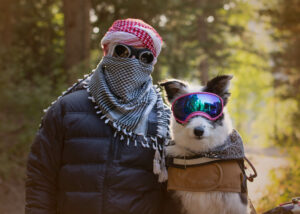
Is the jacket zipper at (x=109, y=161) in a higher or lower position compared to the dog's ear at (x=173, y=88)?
lower

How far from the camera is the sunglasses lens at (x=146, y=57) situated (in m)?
3.27

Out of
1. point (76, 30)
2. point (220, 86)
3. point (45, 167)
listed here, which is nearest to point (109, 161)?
point (45, 167)

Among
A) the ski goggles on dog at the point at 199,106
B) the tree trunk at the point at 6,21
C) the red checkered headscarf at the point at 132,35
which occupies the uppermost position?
the tree trunk at the point at 6,21

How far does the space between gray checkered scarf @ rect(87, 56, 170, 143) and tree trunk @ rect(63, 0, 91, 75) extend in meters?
6.56

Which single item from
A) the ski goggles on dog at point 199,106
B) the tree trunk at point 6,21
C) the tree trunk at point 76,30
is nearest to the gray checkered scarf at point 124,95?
the ski goggles on dog at point 199,106

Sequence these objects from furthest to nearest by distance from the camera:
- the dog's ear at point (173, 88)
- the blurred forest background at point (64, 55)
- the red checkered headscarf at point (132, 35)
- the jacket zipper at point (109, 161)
A: the blurred forest background at point (64, 55) < the dog's ear at point (173, 88) < the red checkered headscarf at point (132, 35) < the jacket zipper at point (109, 161)

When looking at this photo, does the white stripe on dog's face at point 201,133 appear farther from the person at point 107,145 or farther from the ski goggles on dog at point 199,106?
the person at point 107,145

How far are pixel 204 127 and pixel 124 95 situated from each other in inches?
29.2

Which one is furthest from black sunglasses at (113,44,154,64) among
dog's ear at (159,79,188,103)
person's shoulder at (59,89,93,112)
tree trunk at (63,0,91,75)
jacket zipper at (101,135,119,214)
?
tree trunk at (63,0,91,75)

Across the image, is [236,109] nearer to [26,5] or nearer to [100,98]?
[26,5]

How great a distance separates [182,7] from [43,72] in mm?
4865

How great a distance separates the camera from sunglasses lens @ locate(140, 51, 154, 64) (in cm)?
327

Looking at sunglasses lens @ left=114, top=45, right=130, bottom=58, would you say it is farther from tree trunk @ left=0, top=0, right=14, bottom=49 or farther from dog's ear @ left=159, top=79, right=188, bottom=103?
tree trunk @ left=0, top=0, right=14, bottom=49

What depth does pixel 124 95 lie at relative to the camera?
3172 millimetres
